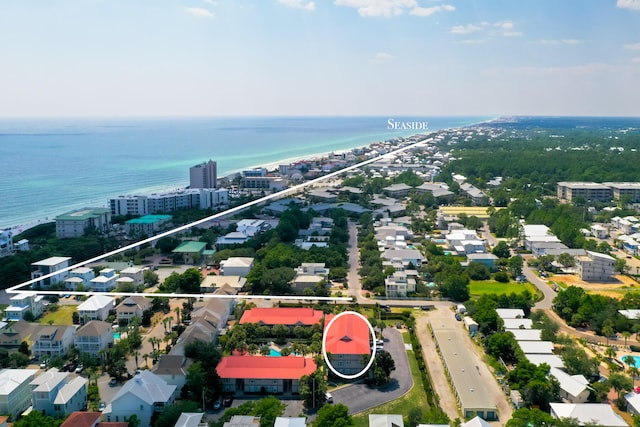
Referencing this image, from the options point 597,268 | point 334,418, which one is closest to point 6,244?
point 334,418

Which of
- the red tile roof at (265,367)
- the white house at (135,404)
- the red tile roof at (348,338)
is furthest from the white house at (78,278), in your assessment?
the red tile roof at (348,338)

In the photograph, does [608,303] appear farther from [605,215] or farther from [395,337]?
[605,215]

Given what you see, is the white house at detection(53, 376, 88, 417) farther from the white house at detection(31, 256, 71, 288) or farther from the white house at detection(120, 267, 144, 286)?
the white house at detection(31, 256, 71, 288)

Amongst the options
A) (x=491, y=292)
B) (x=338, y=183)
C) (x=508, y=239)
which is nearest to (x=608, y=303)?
(x=491, y=292)

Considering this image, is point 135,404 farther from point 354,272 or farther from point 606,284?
point 606,284

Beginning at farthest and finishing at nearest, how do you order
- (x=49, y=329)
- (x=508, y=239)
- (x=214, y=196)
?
1. (x=214, y=196)
2. (x=508, y=239)
3. (x=49, y=329)
